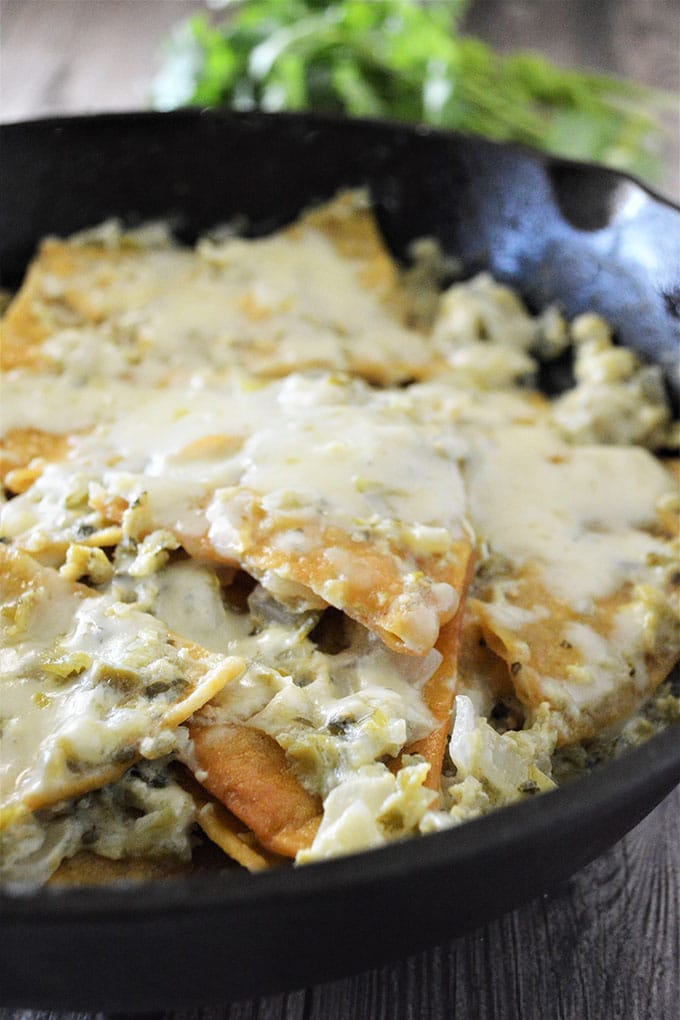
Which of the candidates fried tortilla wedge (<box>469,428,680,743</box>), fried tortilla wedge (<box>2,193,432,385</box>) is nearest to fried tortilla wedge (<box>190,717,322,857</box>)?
fried tortilla wedge (<box>469,428,680,743</box>)

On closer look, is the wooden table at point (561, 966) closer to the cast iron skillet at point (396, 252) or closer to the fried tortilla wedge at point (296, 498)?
the cast iron skillet at point (396, 252)

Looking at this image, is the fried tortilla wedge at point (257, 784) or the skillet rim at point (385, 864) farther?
the fried tortilla wedge at point (257, 784)

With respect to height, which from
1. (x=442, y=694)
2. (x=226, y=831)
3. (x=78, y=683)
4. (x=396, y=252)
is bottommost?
(x=396, y=252)

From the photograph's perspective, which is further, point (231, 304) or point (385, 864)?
point (231, 304)

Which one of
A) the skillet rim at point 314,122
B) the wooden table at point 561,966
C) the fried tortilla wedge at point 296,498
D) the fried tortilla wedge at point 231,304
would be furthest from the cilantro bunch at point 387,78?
the wooden table at point 561,966

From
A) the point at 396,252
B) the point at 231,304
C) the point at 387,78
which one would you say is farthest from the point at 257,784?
the point at 387,78

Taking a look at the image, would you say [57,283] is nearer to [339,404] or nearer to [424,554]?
[339,404]

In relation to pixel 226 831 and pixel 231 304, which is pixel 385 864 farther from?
pixel 231 304
